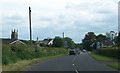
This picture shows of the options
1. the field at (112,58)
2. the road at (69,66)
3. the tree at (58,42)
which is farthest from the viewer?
the tree at (58,42)

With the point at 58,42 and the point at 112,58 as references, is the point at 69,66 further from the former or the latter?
the point at 58,42

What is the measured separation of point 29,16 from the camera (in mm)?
65188

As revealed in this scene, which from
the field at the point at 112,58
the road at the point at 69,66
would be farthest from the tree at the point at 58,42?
the road at the point at 69,66

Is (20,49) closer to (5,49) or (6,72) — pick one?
(5,49)

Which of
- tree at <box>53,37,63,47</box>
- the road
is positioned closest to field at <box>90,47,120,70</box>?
the road

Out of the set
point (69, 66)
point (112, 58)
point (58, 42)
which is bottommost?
point (112, 58)

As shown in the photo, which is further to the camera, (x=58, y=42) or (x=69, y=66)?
(x=58, y=42)

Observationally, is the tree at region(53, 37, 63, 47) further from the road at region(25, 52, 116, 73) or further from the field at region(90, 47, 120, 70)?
the road at region(25, 52, 116, 73)

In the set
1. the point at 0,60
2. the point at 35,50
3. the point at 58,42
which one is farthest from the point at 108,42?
the point at 0,60

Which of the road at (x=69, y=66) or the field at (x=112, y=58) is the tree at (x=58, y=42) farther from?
the road at (x=69, y=66)

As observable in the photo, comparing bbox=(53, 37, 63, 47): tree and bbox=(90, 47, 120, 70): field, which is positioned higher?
bbox=(53, 37, 63, 47): tree

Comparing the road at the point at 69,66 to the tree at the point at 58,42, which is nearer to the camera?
the road at the point at 69,66

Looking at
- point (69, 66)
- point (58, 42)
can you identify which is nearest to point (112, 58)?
point (69, 66)

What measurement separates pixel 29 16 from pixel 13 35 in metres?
87.5
